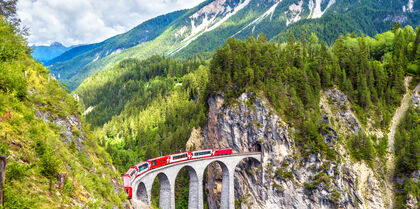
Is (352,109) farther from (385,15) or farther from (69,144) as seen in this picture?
(385,15)

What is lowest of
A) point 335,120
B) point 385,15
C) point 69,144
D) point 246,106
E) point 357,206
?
point 357,206

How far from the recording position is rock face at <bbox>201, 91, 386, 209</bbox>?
47.5 m

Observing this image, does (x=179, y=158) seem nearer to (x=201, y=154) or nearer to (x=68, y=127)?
(x=201, y=154)

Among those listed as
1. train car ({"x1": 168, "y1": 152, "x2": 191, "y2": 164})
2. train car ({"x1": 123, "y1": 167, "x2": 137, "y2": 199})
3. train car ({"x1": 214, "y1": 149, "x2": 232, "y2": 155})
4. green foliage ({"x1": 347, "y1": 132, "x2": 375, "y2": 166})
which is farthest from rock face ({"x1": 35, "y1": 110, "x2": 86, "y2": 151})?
green foliage ({"x1": 347, "y1": 132, "x2": 375, "y2": 166})

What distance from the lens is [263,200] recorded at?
165 ft

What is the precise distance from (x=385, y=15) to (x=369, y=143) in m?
186

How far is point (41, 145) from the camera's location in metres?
11.0

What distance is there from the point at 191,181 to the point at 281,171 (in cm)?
1895

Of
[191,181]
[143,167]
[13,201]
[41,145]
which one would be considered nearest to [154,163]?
[143,167]

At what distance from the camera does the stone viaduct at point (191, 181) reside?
3334cm

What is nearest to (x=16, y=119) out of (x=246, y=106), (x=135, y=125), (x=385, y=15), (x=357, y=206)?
(x=246, y=106)

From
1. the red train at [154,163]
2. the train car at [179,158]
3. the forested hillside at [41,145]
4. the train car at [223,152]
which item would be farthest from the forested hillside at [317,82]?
the forested hillside at [41,145]

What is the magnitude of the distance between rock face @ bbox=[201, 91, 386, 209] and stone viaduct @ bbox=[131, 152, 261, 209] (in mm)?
3864

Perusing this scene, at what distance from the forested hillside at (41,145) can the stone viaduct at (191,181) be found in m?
13.9
